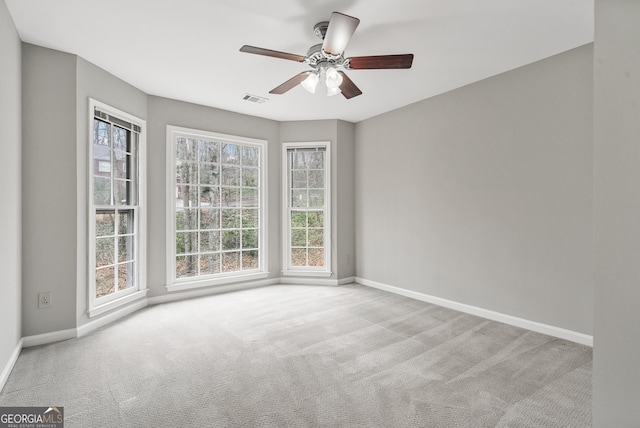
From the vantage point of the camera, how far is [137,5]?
2178 millimetres

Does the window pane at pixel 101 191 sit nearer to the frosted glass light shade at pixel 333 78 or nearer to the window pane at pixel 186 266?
the window pane at pixel 186 266

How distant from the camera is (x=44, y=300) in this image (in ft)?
9.08

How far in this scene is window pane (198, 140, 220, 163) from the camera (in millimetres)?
4352

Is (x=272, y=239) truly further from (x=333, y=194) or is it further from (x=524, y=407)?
(x=524, y=407)

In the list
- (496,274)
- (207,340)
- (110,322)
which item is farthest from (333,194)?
(110,322)

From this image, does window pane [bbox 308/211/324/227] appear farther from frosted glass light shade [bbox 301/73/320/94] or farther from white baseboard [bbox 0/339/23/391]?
white baseboard [bbox 0/339/23/391]

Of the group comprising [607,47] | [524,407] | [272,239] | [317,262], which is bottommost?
[524,407]

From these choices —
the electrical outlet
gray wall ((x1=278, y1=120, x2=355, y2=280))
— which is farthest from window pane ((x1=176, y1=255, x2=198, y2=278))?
gray wall ((x1=278, y1=120, x2=355, y2=280))

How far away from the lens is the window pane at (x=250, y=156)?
15.5 ft

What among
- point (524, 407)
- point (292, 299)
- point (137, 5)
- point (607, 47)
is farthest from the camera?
point (292, 299)

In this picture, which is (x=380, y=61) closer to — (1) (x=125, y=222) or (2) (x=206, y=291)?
(1) (x=125, y=222)

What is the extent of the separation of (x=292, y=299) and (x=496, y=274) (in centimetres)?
247

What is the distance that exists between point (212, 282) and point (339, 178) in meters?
2.48

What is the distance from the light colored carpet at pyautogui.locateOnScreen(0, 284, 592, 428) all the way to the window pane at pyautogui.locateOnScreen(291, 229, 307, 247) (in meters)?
1.70
